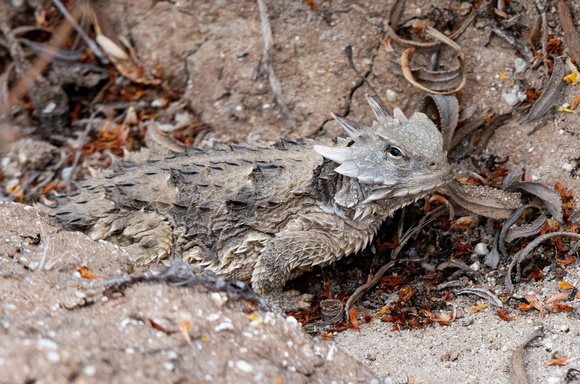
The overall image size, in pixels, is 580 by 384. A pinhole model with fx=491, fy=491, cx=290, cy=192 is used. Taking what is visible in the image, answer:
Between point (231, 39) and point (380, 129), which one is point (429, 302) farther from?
point (231, 39)

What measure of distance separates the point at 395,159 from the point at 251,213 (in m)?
1.25

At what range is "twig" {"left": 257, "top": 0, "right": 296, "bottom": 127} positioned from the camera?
16.9 feet

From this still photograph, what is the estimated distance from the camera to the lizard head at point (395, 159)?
364 cm

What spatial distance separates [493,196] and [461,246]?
491 millimetres

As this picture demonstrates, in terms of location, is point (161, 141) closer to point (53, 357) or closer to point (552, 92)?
point (53, 357)

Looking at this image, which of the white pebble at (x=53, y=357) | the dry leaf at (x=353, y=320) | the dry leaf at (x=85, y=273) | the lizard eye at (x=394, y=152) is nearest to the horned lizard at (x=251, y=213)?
the lizard eye at (x=394, y=152)

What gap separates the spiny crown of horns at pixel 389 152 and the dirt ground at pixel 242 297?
1005 mm

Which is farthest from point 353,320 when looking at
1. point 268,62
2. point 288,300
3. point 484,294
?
point 268,62

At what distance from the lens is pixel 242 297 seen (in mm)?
2834

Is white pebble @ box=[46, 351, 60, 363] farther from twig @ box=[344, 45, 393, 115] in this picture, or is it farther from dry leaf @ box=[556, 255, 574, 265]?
twig @ box=[344, 45, 393, 115]

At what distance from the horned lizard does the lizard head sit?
7cm

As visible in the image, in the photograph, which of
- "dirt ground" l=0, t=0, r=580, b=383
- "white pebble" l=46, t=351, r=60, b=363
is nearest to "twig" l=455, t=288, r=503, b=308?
"dirt ground" l=0, t=0, r=580, b=383

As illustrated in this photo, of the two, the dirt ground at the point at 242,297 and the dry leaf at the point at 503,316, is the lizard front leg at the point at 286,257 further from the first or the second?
the dry leaf at the point at 503,316

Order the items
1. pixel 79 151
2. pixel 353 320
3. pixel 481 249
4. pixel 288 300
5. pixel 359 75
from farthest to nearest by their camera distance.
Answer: pixel 79 151 < pixel 359 75 < pixel 288 300 < pixel 481 249 < pixel 353 320
